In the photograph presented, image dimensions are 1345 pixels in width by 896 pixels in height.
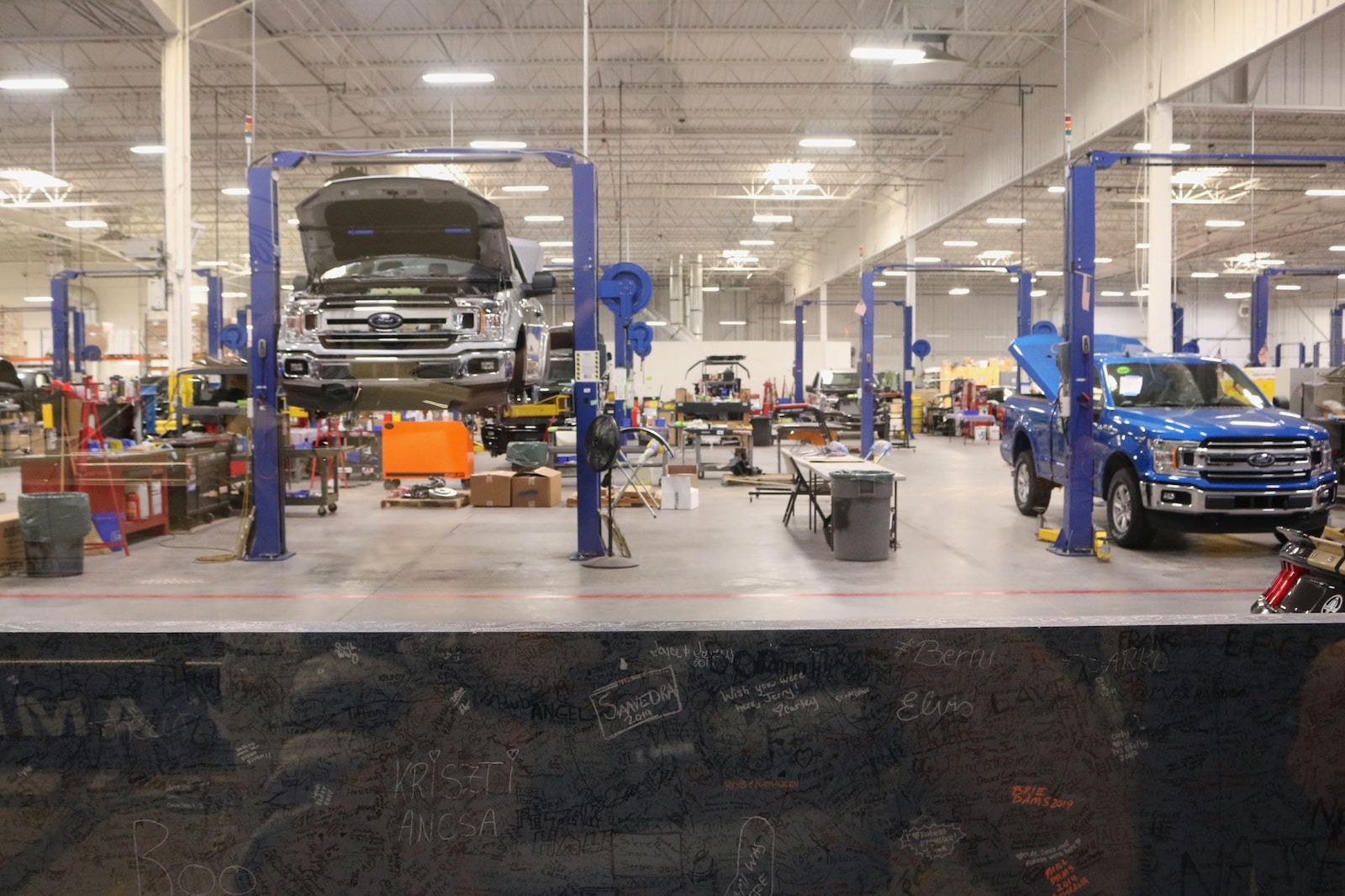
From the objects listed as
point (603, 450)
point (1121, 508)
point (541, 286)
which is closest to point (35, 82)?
point (541, 286)

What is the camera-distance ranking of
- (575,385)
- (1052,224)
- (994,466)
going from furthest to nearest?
(1052,224), (994,466), (575,385)

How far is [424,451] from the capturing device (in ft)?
43.7

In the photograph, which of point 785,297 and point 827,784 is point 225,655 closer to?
point 827,784

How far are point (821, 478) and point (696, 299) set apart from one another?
89.5 feet

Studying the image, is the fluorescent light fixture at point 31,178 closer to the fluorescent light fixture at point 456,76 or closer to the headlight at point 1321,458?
the fluorescent light fixture at point 456,76

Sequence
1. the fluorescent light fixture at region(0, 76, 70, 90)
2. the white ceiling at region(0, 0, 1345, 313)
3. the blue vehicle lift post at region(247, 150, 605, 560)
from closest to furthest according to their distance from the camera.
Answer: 1. the blue vehicle lift post at region(247, 150, 605, 560)
2. the fluorescent light fixture at region(0, 76, 70, 90)
3. the white ceiling at region(0, 0, 1345, 313)

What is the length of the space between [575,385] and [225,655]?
5.74 meters

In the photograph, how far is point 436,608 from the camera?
20.9ft

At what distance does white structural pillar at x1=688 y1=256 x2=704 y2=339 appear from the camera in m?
37.2

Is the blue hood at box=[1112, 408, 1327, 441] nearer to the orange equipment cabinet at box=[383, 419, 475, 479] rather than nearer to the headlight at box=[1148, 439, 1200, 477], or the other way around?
the headlight at box=[1148, 439, 1200, 477]

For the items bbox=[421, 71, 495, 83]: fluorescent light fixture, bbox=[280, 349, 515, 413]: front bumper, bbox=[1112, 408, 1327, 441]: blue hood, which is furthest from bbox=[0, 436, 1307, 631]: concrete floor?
bbox=[421, 71, 495, 83]: fluorescent light fixture

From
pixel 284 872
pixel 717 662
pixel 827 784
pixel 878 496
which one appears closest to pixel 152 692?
pixel 284 872

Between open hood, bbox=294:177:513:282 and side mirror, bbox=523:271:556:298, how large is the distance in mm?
407

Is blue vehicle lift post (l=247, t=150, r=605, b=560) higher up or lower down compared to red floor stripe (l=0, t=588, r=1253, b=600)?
higher up
